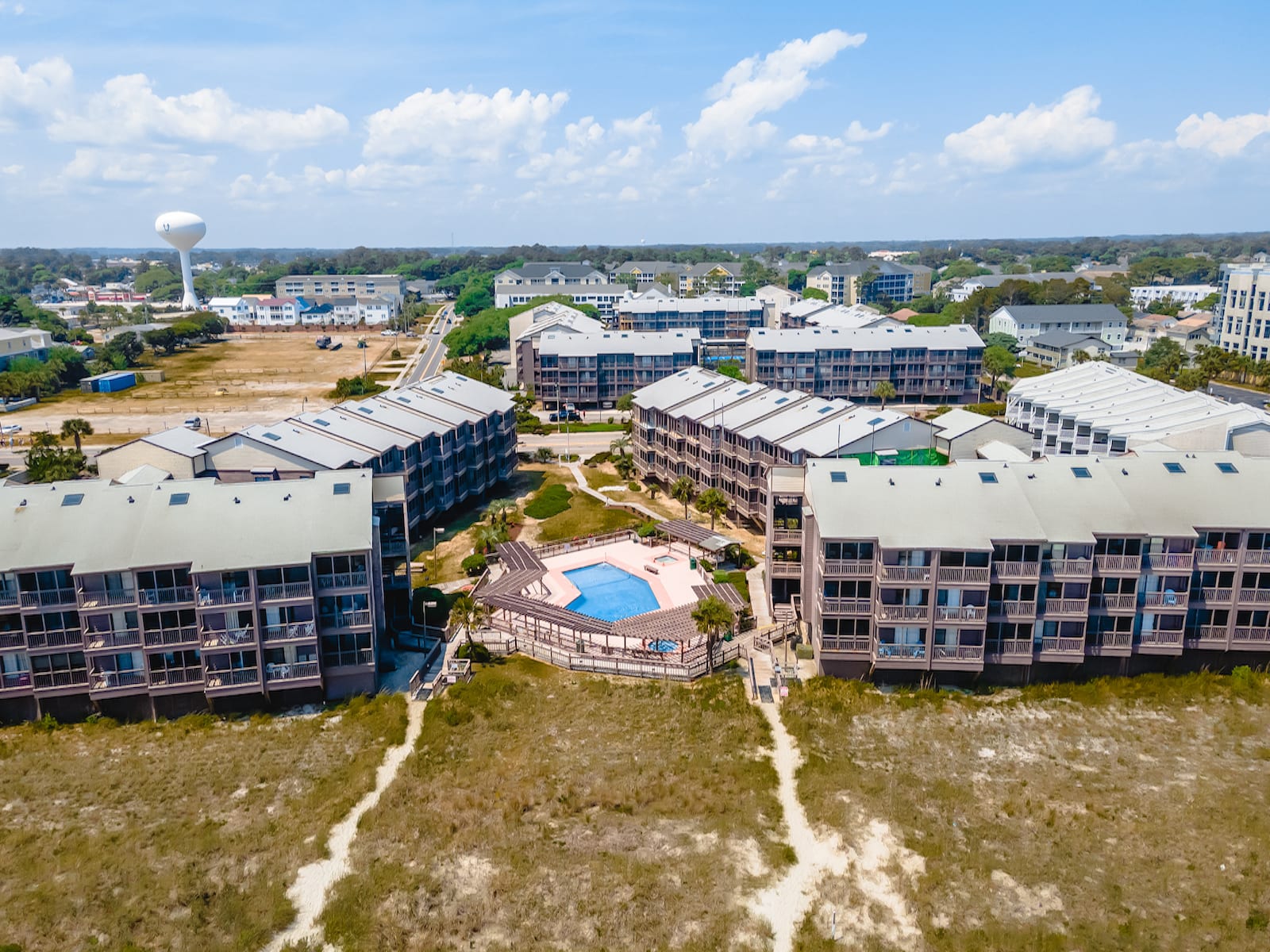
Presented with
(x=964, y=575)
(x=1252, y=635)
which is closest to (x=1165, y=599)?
(x=1252, y=635)

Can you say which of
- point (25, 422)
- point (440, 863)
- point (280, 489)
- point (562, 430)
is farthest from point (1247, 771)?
point (25, 422)

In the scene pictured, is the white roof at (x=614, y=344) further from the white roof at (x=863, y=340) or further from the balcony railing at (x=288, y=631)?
the balcony railing at (x=288, y=631)

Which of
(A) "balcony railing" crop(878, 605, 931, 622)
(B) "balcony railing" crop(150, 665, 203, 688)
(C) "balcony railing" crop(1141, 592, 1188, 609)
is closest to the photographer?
(B) "balcony railing" crop(150, 665, 203, 688)

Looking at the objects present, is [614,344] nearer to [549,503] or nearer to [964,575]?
[549,503]

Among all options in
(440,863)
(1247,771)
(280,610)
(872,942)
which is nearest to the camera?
(872,942)

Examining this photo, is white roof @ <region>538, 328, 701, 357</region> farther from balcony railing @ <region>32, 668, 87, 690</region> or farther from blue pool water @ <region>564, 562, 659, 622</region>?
balcony railing @ <region>32, 668, 87, 690</region>

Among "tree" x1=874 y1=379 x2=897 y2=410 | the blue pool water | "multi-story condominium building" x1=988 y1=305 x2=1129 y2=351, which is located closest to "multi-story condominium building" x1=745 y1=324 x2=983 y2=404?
"tree" x1=874 y1=379 x2=897 y2=410

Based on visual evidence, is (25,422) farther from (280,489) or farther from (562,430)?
(280,489)
